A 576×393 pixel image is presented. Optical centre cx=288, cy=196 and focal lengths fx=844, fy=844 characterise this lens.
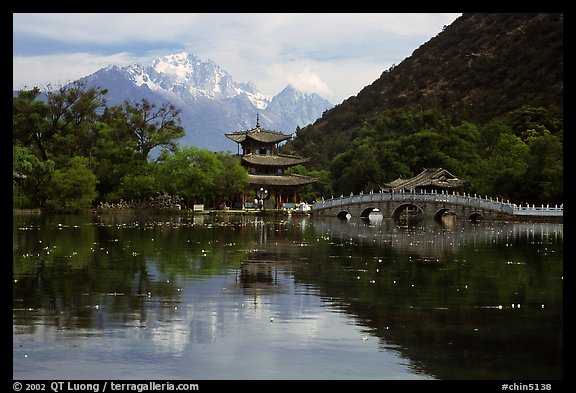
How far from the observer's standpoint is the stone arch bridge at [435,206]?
213 feet

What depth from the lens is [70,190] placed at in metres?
74.4

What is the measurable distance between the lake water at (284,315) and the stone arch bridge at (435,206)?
107 feet

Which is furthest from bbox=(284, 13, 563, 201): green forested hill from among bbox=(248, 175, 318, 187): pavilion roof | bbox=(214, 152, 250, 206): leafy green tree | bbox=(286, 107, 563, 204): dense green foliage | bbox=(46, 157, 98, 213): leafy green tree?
bbox=(46, 157, 98, 213): leafy green tree

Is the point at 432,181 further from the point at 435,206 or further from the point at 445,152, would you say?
the point at 445,152

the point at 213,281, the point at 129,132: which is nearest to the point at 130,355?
the point at 213,281

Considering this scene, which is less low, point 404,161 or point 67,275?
point 404,161

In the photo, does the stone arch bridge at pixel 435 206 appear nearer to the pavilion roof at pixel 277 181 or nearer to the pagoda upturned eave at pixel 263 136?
the pavilion roof at pixel 277 181

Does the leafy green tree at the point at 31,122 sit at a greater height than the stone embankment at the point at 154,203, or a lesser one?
greater

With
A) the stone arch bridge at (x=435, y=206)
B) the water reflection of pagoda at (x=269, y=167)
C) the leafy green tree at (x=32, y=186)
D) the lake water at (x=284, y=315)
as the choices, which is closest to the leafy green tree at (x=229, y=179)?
the water reflection of pagoda at (x=269, y=167)

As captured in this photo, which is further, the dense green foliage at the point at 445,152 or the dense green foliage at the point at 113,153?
the dense green foliage at the point at 113,153

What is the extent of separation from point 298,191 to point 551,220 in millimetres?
39540

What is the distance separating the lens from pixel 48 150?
81.7 m

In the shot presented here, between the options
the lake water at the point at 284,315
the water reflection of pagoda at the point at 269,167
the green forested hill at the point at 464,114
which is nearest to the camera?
the lake water at the point at 284,315

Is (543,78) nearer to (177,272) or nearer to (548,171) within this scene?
(548,171)
